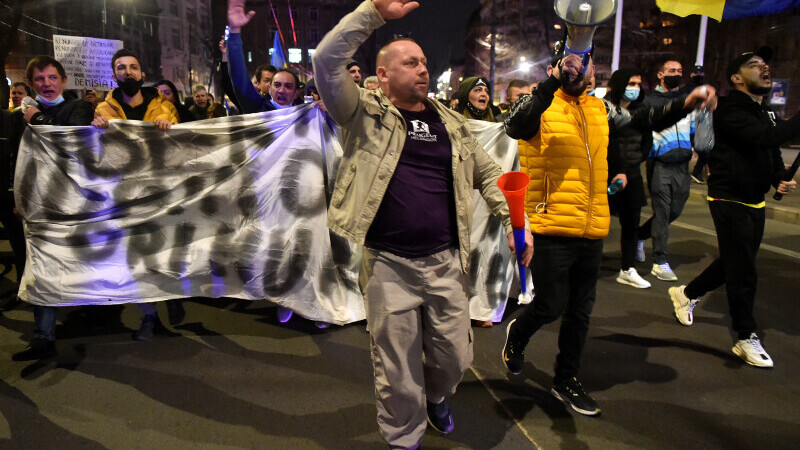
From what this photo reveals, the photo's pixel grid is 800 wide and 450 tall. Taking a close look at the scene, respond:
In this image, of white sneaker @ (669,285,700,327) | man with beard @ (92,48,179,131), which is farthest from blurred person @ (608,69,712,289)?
man with beard @ (92,48,179,131)

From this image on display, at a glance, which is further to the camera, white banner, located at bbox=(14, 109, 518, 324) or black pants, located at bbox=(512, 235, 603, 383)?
white banner, located at bbox=(14, 109, 518, 324)

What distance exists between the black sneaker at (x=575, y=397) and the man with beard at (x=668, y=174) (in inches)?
129

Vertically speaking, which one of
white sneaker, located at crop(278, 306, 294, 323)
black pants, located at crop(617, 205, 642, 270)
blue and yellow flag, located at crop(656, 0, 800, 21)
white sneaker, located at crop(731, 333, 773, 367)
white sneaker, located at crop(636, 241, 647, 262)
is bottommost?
white sneaker, located at crop(278, 306, 294, 323)

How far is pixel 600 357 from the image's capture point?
4.00 metres

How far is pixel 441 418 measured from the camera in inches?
117

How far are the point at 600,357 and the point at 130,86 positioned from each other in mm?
4143

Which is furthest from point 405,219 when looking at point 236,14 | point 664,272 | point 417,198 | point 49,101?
point 664,272

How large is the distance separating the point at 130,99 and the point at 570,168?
11.5ft

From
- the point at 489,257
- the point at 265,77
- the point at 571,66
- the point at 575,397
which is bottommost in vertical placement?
the point at 575,397

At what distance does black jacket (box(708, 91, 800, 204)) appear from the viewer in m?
3.66

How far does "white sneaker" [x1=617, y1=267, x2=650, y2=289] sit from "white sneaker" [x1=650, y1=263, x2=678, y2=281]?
22 centimetres

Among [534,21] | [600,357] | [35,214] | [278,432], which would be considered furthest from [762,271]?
[534,21]

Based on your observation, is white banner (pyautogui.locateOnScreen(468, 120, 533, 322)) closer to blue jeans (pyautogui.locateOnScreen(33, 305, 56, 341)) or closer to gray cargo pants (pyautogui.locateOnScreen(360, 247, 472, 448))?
gray cargo pants (pyautogui.locateOnScreen(360, 247, 472, 448))

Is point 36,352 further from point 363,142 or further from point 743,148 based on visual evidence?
point 743,148
